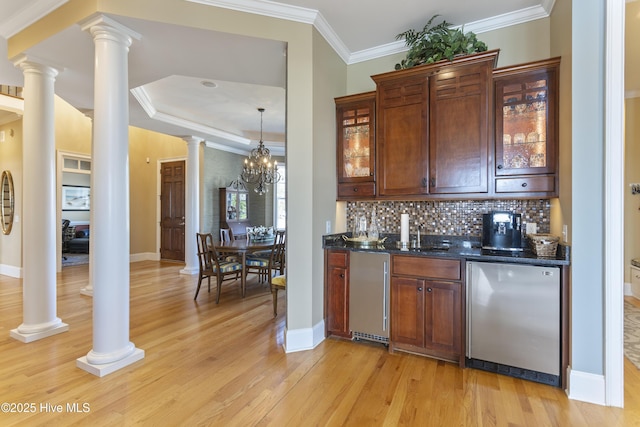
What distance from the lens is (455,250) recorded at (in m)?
2.69

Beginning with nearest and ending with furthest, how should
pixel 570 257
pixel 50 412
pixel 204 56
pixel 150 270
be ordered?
pixel 50 412 → pixel 570 257 → pixel 204 56 → pixel 150 270

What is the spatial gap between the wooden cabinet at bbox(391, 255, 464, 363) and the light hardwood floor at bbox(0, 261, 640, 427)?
137 millimetres

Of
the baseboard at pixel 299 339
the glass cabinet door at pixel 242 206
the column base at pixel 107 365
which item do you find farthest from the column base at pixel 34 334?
the glass cabinet door at pixel 242 206

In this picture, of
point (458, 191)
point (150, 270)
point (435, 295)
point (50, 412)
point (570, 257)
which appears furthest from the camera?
point (150, 270)

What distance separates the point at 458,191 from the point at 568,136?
84cm

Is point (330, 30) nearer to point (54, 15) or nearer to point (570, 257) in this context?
point (54, 15)

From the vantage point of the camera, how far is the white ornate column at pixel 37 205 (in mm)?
3035

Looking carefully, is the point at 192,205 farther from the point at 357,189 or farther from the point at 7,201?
the point at 357,189

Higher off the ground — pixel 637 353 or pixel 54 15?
pixel 54 15

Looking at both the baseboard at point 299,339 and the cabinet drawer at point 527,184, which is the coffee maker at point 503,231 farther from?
the baseboard at point 299,339

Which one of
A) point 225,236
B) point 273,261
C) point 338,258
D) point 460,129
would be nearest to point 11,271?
point 225,236

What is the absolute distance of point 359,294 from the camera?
290 centimetres

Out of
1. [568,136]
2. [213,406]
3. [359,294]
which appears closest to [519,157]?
Result: [568,136]

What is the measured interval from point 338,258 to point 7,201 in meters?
6.99
